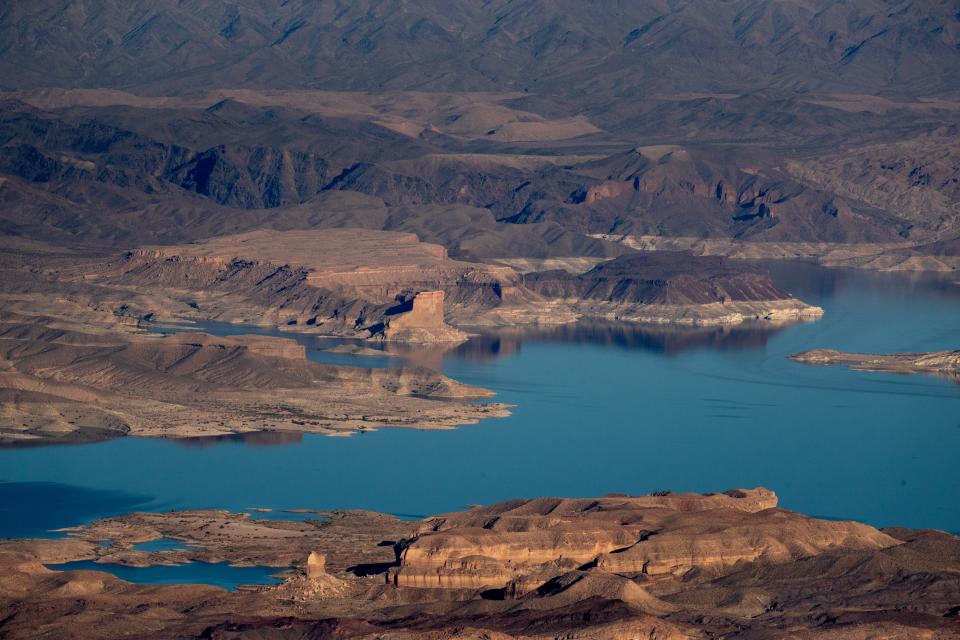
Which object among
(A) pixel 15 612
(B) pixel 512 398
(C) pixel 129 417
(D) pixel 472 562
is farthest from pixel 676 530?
(B) pixel 512 398

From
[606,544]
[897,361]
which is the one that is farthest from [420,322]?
[606,544]

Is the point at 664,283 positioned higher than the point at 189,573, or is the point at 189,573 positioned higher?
the point at 664,283

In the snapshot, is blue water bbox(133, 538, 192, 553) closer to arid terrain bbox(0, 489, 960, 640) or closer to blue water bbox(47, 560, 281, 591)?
arid terrain bbox(0, 489, 960, 640)

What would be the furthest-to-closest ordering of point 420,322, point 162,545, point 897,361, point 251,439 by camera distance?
point 420,322
point 897,361
point 251,439
point 162,545

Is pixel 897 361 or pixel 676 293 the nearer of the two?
pixel 897 361

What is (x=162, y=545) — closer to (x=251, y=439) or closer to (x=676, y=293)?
(x=251, y=439)

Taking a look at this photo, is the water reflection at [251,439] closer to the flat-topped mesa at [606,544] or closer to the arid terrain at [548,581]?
the arid terrain at [548,581]

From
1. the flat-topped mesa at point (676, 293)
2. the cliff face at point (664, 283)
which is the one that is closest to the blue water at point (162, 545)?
the flat-topped mesa at point (676, 293)
